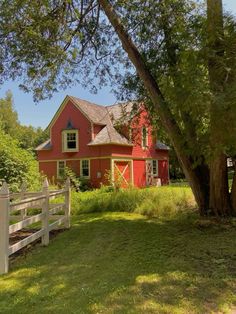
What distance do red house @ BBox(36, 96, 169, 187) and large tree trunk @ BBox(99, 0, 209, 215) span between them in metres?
13.9

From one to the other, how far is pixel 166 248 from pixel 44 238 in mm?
2582

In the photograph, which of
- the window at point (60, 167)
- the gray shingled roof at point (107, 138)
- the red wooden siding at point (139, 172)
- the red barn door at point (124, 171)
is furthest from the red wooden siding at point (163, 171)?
the window at point (60, 167)

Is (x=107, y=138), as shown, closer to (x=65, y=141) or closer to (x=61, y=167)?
(x=65, y=141)

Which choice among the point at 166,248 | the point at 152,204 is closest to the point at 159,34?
the point at 152,204

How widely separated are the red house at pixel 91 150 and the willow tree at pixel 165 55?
13.0 m

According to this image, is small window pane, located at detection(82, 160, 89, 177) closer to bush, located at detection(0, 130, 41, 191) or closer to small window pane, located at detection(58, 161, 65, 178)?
small window pane, located at detection(58, 161, 65, 178)

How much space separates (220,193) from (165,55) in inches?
168

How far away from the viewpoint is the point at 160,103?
886 centimetres

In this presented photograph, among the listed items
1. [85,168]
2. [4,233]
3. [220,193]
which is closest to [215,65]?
[220,193]

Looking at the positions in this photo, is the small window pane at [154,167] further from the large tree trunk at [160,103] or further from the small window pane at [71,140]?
the large tree trunk at [160,103]

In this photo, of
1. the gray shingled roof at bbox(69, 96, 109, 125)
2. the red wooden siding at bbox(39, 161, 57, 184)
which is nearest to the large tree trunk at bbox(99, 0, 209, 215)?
the gray shingled roof at bbox(69, 96, 109, 125)

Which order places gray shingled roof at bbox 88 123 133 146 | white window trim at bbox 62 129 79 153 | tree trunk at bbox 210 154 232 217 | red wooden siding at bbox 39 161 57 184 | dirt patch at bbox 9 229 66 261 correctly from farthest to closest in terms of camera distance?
red wooden siding at bbox 39 161 57 184 < white window trim at bbox 62 129 79 153 < gray shingled roof at bbox 88 123 133 146 < tree trunk at bbox 210 154 232 217 < dirt patch at bbox 9 229 66 261

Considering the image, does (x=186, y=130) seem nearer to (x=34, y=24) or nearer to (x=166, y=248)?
(x=166, y=248)

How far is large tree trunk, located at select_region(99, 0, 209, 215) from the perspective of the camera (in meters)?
8.93
